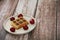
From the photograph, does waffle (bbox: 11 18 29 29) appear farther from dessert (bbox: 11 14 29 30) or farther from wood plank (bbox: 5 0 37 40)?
wood plank (bbox: 5 0 37 40)

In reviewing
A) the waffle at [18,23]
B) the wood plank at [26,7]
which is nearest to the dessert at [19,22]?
the waffle at [18,23]

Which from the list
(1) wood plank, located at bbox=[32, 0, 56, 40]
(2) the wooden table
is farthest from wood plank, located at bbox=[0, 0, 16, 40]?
(1) wood plank, located at bbox=[32, 0, 56, 40]

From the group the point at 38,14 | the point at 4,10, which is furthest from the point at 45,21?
the point at 4,10

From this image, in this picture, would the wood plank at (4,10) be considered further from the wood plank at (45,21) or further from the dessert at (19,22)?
the wood plank at (45,21)

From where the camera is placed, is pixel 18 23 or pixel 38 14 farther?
pixel 38 14

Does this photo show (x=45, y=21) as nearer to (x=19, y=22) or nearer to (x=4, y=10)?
(x=19, y=22)

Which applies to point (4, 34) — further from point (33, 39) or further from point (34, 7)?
point (34, 7)

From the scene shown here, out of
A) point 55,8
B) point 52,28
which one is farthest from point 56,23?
point 55,8
